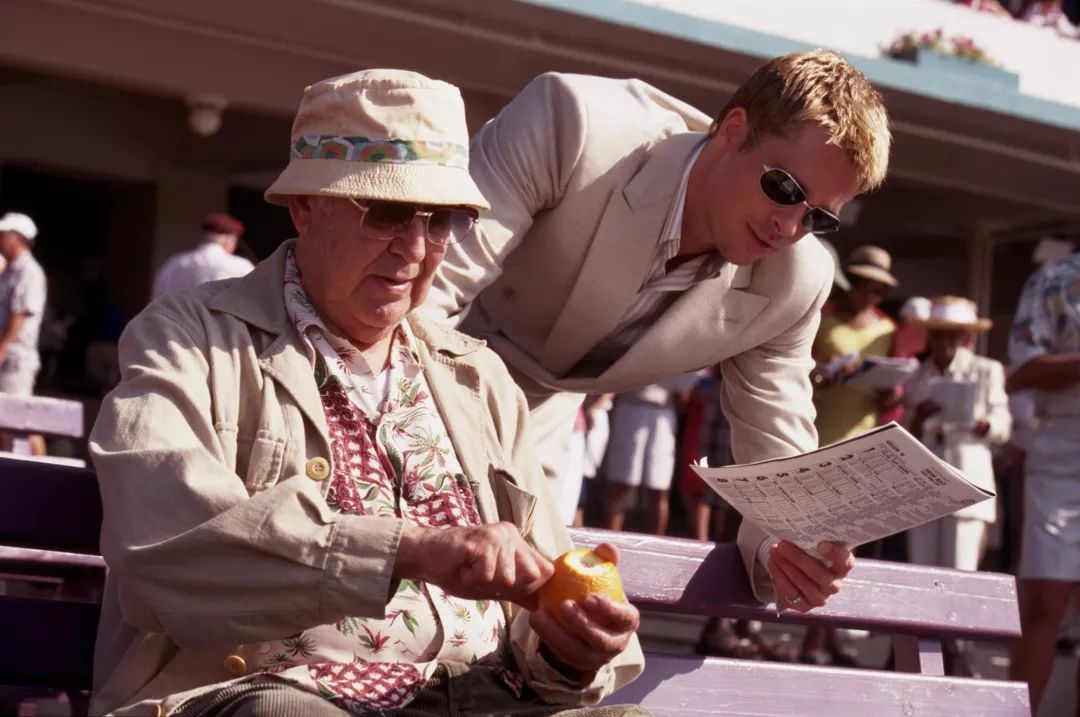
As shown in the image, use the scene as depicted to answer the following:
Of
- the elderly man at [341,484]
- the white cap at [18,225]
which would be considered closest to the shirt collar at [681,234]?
the elderly man at [341,484]

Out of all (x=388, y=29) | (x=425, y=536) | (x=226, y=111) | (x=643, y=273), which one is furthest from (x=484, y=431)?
(x=226, y=111)

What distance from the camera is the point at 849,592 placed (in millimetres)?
3533

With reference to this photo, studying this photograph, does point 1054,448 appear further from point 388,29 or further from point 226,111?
point 226,111

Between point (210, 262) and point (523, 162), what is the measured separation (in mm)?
6049

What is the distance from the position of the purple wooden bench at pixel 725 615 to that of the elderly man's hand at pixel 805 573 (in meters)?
0.19

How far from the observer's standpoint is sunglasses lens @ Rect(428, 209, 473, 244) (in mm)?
2713

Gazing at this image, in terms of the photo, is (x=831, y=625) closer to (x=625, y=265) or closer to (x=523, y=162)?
(x=625, y=265)

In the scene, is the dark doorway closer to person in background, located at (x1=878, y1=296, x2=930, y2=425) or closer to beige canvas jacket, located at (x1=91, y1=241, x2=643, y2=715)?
person in background, located at (x1=878, y1=296, x2=930, y2=425)

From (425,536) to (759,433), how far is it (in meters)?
1.46

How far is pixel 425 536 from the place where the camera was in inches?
89.7

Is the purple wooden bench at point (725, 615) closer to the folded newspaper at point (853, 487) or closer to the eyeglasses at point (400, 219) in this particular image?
the folded newspaper at point (853, 487)

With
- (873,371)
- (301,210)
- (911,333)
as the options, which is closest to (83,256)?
(911,333)

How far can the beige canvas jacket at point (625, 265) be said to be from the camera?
353 centimetres

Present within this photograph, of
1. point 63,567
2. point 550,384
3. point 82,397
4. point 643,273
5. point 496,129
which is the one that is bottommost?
point 82,397
